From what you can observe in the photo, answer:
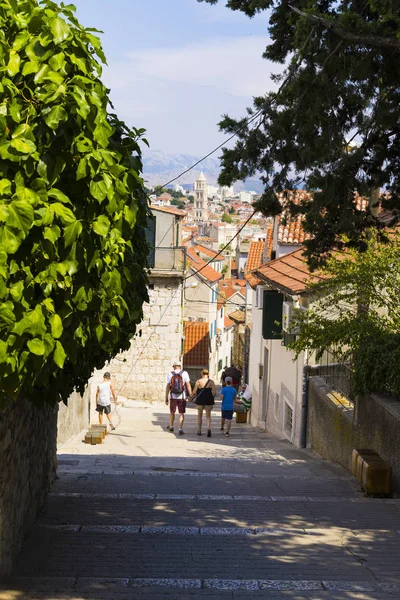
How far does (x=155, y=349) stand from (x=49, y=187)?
1007 inches

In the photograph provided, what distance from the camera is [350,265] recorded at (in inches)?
514

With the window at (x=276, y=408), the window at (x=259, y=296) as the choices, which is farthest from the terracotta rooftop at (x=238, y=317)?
the window at (x=276, y=408)

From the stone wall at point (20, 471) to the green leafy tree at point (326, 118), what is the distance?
11.2 ft

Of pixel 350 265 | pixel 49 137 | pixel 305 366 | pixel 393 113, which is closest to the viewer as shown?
pixel 49 137

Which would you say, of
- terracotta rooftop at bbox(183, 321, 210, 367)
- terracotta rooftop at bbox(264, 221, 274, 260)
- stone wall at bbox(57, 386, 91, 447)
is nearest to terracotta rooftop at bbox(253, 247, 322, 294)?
terracotta rooftop at bbox(264, 221, 274, 260)

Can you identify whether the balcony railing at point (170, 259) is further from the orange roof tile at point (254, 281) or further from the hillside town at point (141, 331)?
the hillside town at point (141, 331)

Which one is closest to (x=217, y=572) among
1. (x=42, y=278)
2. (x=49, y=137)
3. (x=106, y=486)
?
(x=42, y=278)

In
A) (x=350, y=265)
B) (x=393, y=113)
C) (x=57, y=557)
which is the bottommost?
(x=57, y=557)

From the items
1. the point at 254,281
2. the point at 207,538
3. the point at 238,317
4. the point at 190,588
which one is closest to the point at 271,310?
the point at 254,281

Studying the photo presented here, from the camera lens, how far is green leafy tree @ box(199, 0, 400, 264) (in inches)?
316

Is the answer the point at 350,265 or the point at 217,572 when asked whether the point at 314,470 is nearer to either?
the point at 350,265

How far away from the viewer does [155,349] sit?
29781 millimetres

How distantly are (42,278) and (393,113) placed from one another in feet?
17.8

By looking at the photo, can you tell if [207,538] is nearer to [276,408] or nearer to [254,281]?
[276,408]
